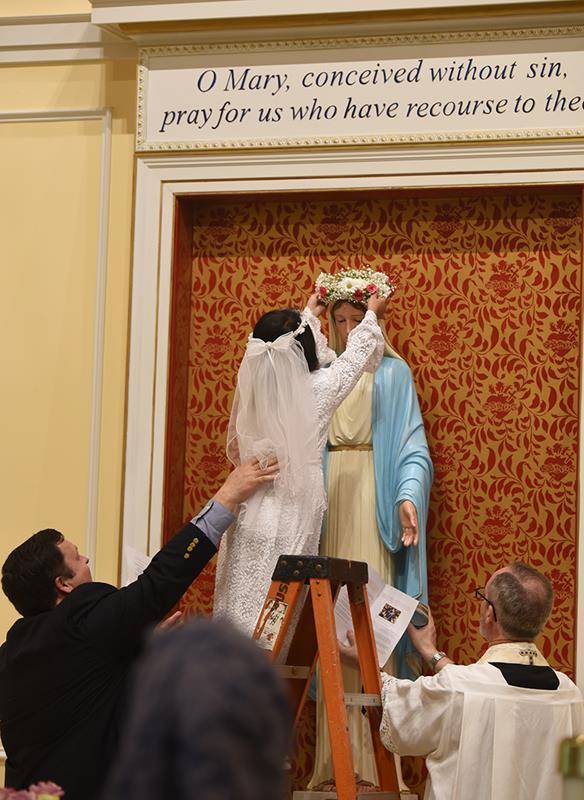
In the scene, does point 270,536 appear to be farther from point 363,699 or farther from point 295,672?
point 363,699

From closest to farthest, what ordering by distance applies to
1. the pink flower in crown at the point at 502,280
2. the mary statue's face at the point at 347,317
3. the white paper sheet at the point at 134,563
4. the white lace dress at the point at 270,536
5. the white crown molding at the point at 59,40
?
the white lace dress at the point at 270,536 < the white paper sheet at the point at 134,563 < the mary statue's face at the point at 347,317 < the pink flower in crown at the point at 502,280 < the white crown molding at the point at 59,40

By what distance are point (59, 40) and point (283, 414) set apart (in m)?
2.52

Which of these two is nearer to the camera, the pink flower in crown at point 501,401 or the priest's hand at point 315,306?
the priest's hand at point 315,306

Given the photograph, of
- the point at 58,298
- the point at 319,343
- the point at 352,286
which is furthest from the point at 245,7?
the point at 319,343

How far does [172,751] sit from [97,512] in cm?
442

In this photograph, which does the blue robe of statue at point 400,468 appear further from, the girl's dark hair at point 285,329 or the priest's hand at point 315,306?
the girl's dark hair at point 285,329

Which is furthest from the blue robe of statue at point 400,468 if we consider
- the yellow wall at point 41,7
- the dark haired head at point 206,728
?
the dark haired head at point 206,728

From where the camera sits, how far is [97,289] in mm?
5730

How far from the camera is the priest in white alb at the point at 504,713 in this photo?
354 cm

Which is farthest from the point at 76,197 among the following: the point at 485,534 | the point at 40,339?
the point at 485,534

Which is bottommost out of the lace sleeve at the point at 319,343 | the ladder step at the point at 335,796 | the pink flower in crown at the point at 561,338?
the ladder step at the point at 335,796

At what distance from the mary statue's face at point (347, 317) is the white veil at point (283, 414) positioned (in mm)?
862

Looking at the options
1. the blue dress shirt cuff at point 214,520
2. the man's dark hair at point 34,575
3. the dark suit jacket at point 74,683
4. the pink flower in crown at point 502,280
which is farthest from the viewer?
the pink flower in crown at point 502,280

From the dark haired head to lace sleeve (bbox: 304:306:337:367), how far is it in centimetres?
337
